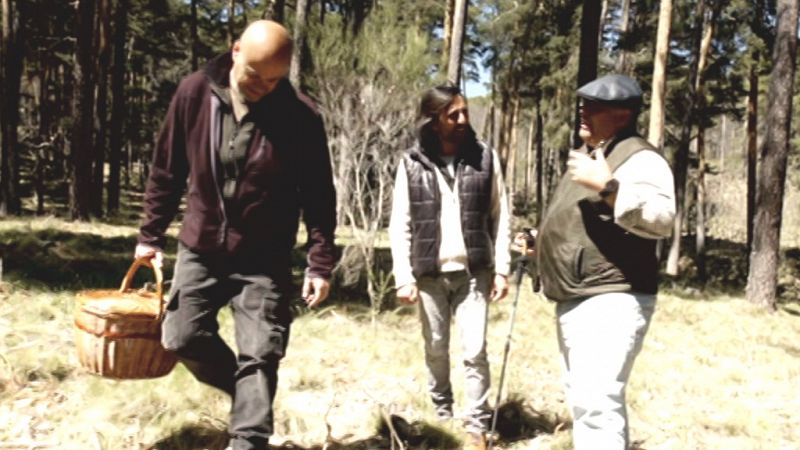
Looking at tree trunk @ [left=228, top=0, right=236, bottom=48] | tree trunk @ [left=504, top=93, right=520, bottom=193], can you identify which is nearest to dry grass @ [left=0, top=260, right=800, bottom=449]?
tree trunk @ [left=228, top=0, right=236, bottom=48]

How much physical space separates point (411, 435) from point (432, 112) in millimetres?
1810

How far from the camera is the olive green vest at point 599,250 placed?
2.91 metres

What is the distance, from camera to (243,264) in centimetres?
317

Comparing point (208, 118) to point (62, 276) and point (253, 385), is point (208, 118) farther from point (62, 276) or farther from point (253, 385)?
point (62, 276)

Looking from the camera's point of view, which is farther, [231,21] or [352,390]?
[231,21]

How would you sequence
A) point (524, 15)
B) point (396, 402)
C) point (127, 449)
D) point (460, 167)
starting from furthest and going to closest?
point (524, 15)
point (396, 402)
point (460, 167)
point (127, 449)

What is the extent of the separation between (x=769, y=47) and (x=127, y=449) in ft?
62.9

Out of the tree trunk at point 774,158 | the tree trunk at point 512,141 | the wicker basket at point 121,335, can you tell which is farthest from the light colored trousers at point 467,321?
the tree trunk at point 512,141

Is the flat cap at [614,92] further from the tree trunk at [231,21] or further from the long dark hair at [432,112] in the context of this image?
the tree trunk at [231,21]

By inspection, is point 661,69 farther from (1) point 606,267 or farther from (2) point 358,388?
(1) point 606,267

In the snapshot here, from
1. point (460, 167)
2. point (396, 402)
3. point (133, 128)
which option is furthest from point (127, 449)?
point (133, 128)

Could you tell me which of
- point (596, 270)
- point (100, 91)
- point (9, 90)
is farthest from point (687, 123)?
point (596, 270)

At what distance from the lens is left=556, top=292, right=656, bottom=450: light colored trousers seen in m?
2.89

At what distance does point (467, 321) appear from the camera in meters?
3.90
